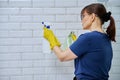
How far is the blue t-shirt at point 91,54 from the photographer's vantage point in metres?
1.21

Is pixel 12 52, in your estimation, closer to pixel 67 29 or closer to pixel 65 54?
pixel 67 29

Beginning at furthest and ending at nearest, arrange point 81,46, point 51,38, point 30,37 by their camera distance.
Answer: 1. point 30,37
2. point 51,38
3. point 81,46

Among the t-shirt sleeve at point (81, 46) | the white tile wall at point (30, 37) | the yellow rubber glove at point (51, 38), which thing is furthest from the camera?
the white tile wall at point (30, 37)

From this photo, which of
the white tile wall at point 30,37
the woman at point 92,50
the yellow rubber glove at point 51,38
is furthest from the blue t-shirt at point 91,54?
the white tile wall at point 30,37

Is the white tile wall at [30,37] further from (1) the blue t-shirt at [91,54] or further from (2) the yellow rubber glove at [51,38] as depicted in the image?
(1) the blue t-shirt at [91,54]

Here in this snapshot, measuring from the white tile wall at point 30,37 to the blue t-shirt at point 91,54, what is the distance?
0.54 metres

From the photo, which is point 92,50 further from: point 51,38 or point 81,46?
point 51,38

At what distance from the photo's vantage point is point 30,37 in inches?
Result: 69.7

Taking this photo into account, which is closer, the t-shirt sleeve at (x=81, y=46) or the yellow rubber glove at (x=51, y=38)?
the t-shirt sleeve at (x=81, y=46)

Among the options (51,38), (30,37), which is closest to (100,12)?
(51,38)

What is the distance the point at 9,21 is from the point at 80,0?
59cm

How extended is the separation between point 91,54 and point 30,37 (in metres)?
0.69

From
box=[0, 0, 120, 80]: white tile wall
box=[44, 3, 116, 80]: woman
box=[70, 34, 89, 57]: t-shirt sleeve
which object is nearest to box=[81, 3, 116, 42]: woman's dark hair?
box=[44, 3, 116, 80]: woman

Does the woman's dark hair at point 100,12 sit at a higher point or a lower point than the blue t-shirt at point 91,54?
higher
